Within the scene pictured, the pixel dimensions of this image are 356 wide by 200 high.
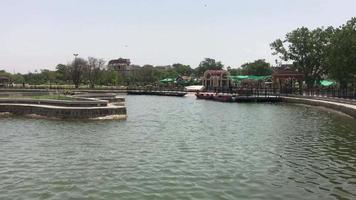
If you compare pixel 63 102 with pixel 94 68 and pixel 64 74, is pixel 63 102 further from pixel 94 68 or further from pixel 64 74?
pixel 64 74

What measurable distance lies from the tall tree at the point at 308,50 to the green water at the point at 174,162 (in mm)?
56678

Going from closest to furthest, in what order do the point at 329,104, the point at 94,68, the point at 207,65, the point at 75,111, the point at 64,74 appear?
the point at 75,111
the point at 329,104
the point at 94,68
the point at 64,74
the point at 207,65

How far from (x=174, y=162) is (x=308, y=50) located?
72564mm

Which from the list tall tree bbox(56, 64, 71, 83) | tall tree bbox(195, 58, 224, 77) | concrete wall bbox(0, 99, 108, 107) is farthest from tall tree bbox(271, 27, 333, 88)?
tall tree bbox(195, 58, 224, 77)

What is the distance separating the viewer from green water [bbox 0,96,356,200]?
13656 millimetres

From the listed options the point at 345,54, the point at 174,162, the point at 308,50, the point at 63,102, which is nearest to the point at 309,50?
the point at 308,50

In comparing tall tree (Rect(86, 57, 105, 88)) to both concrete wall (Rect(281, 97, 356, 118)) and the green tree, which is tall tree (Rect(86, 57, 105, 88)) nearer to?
the green tree

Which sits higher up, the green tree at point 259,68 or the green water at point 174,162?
the green tree at point 259,68

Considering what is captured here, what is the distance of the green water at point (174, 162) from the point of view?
13656 mm

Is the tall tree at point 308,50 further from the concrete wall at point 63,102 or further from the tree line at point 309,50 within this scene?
the concrete wall at point 63,102

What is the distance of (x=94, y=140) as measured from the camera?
23.6 metres

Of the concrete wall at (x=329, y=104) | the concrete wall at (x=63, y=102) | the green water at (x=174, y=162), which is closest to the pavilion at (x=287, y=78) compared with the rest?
the concrete wall at (x=329, y=104)

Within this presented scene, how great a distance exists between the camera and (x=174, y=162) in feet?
58.7

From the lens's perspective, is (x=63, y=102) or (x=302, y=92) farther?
(x=302, y=92)
